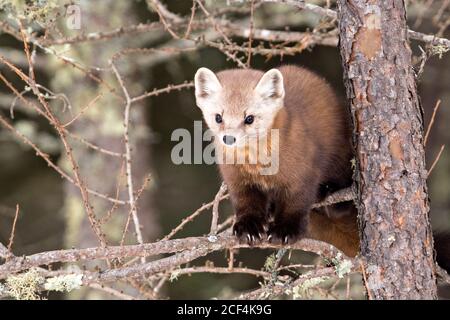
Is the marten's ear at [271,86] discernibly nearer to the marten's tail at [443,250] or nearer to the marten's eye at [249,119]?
the marten's eye at [249,119]

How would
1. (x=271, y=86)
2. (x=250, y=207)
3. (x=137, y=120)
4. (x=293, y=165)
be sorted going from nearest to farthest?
(x=271, y=86) < (x=293, y=165) < (x=250, y=207) < (x=137, y=120)

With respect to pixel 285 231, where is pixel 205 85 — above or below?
above

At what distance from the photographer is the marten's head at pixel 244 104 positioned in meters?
5.11

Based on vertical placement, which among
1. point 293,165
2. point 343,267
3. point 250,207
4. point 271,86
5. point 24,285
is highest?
point 271,86

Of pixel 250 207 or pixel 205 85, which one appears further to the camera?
pixel 250 207

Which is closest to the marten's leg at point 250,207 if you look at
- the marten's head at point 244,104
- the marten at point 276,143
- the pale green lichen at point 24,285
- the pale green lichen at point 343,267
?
the marten at point 276,143

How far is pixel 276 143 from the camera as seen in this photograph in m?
5.21

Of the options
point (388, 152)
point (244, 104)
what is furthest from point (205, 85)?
point (388, 152)

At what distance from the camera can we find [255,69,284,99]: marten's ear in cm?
511

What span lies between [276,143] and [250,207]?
49 cm

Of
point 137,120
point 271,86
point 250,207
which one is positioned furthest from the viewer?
point 137,120

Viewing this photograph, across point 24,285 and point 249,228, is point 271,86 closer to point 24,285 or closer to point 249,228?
point 249,228

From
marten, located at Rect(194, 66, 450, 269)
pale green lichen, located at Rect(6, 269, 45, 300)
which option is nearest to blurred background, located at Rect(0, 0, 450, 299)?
→ marten, located at Rect(194, 66, 450, 269)
